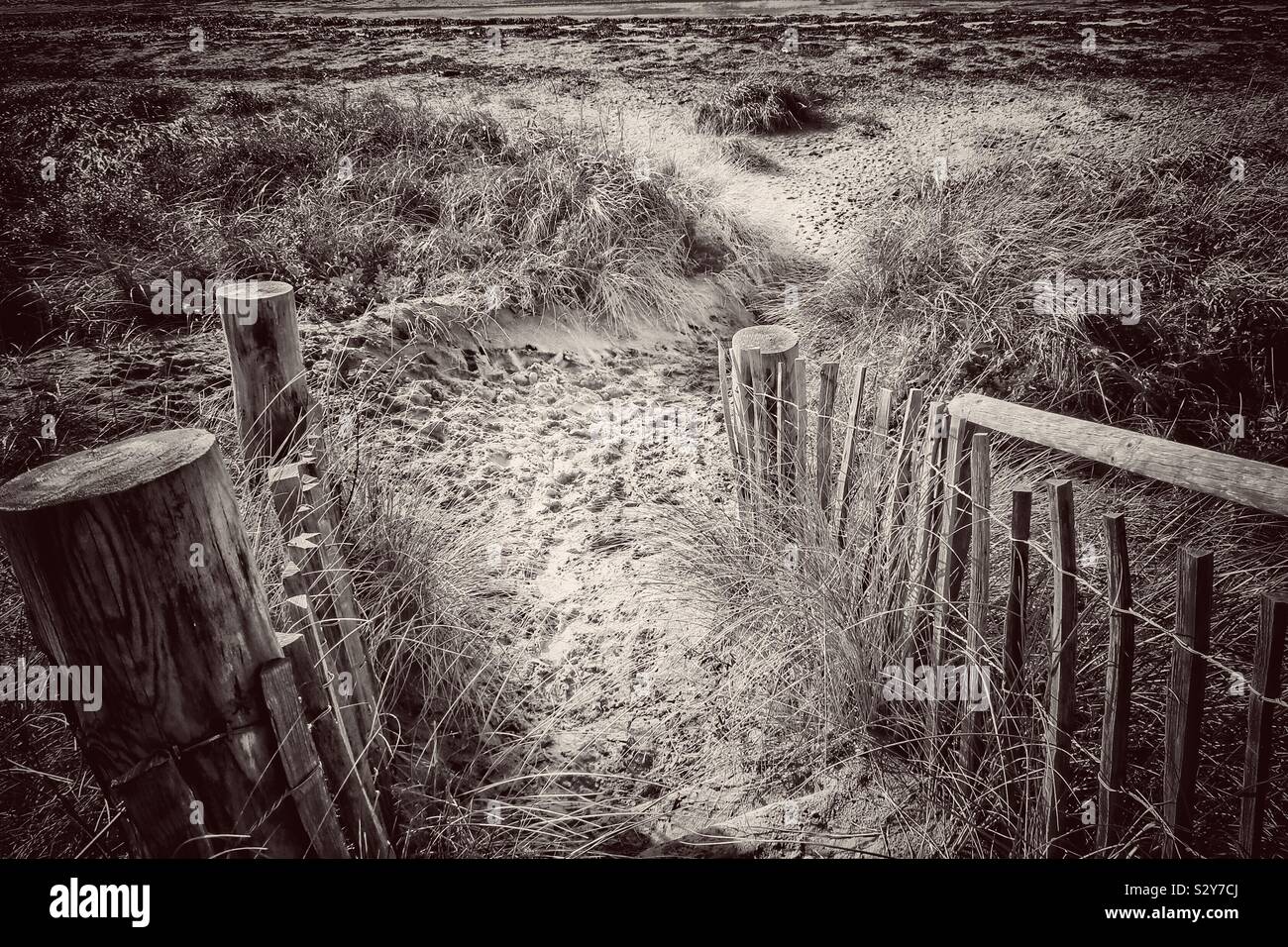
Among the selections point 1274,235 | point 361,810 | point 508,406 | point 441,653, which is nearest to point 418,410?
point 508,406

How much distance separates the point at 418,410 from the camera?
3293mm

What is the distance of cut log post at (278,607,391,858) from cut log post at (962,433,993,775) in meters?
1.25

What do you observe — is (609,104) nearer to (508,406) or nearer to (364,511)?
(508,406)

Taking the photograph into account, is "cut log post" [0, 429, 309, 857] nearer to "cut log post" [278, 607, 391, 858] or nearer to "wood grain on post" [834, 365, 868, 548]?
"cut log post" [278, 607, 391, 858]

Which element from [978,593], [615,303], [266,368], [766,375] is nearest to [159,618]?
[266,368]

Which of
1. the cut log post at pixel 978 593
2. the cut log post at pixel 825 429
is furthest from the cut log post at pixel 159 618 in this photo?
the cut log post at pixel 825 429

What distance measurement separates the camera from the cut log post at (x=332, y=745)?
3.83 ft

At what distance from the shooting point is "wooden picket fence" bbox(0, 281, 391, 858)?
0.89m

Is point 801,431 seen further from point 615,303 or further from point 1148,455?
point 615,303

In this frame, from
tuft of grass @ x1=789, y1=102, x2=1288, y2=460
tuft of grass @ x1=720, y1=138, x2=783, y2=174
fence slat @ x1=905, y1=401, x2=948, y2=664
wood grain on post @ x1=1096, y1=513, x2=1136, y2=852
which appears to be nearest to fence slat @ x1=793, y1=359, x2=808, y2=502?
fence slat @ x1=905, y1=401, x2=948, y2=664
